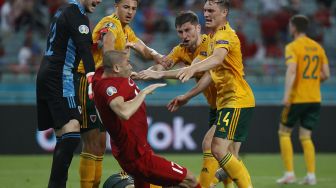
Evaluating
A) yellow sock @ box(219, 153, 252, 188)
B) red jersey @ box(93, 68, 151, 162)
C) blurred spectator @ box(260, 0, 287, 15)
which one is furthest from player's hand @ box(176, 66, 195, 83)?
blurred spectator @ box(260, 0, 287, 15)

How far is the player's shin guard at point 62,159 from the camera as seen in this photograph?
7965mm

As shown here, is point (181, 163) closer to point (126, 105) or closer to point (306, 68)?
point (306, 68)

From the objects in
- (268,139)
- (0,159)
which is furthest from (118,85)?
(268,139)

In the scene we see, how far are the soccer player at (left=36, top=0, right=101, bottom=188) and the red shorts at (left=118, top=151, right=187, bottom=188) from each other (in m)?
1.06

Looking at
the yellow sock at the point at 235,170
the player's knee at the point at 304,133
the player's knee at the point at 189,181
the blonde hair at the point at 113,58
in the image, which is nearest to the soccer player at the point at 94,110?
the blonde hair at the point at 113,58

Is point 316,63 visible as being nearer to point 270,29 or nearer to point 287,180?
point 287,180

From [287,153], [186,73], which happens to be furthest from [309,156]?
[186,73]

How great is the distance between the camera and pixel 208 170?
9000 mm

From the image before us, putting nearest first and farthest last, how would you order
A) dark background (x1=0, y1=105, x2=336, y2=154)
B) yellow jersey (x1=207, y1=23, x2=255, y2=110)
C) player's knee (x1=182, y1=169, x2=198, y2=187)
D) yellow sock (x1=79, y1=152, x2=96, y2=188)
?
player's knee (x1=182, y1=169, x2=198, y2=187) → yellow jersey (x1=207, y1=23, x2=255, y2=110) → yellow sock (x1=79, y1=152, x2=96, y2=188) → dark background (x1=0, y1=105, x2=336, y2=154)

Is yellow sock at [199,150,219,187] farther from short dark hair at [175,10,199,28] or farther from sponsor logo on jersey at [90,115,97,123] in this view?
short dark hair at [175,10,199,28]

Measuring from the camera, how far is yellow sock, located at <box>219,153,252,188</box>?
26.8 ft

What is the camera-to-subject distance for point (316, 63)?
39.7 ft

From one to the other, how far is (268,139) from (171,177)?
9018mm

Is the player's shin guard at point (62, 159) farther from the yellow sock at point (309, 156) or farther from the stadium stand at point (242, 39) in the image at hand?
the stadium stand at point (242, 39)
